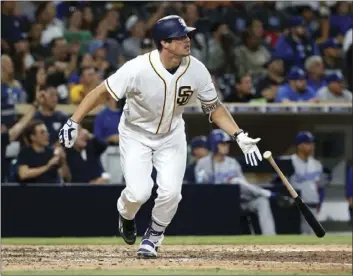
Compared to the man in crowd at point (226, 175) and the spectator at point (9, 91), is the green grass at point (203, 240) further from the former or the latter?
the spectator at point (9, 91)

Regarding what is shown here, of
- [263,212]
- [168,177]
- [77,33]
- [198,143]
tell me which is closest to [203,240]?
[263,212]

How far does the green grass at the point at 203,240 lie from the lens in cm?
1030

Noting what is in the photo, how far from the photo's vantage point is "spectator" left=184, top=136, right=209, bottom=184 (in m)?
12.2

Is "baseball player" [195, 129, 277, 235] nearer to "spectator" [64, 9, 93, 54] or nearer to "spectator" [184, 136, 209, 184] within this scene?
"spectator" [184, 136, 209, 184]

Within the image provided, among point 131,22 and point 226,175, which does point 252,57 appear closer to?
point 131,22

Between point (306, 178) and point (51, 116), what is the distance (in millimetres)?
3148

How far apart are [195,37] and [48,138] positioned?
399cm

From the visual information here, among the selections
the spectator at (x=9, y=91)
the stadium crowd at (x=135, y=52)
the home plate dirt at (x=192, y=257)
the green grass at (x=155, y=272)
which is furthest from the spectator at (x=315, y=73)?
the green grass at (x=155, y=272)

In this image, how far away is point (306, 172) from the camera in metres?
12.5

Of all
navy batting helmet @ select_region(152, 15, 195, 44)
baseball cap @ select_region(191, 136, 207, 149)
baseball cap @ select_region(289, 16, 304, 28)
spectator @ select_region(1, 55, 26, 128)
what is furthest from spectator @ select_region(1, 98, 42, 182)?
baseball cap @ select_region(289, 16, 304, 28)

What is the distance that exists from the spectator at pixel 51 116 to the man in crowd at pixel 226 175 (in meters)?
1.69

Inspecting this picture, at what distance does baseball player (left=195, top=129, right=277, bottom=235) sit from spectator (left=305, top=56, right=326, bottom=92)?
8.94 ft

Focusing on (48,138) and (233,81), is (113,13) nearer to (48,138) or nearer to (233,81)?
(233,81)

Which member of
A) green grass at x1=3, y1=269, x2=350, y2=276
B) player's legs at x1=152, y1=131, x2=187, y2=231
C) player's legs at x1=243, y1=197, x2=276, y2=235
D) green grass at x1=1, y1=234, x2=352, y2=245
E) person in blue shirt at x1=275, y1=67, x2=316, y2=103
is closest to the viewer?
green grass at x1=3, y1=269, x2=350, y2=276
